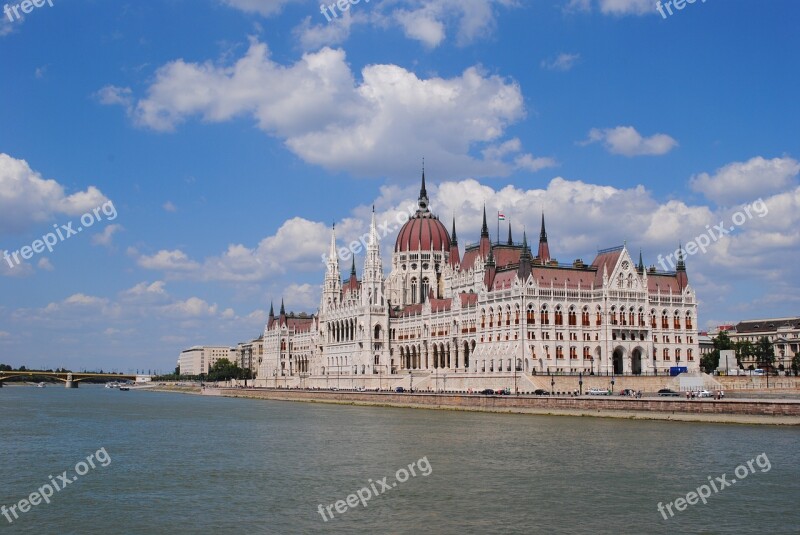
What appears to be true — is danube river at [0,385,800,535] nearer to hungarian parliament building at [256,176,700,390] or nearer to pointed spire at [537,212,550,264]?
hungarian parliament building at [256,176,700,390]

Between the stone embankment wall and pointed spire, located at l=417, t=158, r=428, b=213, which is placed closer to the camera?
the stone embankment wall

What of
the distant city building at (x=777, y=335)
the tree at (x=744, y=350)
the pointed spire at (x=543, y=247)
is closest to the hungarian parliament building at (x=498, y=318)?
the pointed spire at (x=543, y=247)

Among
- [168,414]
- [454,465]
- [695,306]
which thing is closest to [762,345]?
[695,306]

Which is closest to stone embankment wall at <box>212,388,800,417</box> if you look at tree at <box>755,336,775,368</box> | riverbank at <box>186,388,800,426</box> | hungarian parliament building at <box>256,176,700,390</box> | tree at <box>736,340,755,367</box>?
riverbank at <box>186,388,800,426</box>

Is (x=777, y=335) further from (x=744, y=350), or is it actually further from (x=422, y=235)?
(x=422, y=235)

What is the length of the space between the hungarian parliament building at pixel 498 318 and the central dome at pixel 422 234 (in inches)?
10.8

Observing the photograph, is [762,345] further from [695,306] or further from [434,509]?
[434,509]

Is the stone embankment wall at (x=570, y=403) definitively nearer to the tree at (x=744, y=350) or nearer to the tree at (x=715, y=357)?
the tree at (x=715, y=357)

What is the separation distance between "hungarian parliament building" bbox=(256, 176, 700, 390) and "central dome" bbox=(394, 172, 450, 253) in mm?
274

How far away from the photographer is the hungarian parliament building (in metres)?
105

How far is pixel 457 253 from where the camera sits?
148125 millimetres

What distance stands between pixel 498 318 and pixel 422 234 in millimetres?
48014

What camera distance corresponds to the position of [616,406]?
7075 centimetres

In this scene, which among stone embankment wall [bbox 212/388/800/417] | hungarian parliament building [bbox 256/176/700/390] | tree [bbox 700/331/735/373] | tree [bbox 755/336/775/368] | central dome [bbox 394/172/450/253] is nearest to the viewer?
stone embankment wall [bbox 212/388/800/417]
